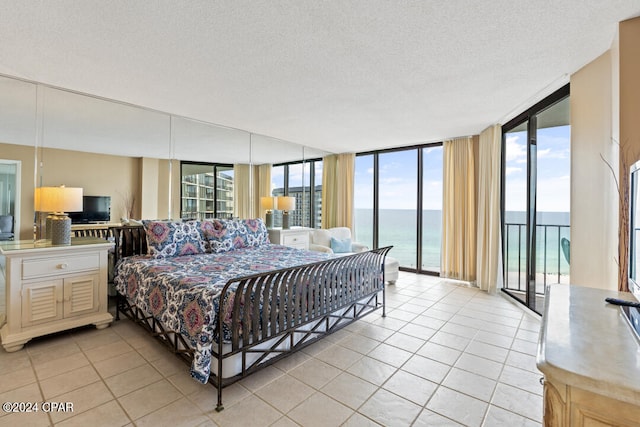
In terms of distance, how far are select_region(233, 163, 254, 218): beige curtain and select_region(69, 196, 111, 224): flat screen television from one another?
1.68 meters

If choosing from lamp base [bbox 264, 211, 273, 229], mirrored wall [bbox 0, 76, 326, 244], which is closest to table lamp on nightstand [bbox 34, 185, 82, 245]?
mirrored wall [bbox 0, 76, 326, 244]

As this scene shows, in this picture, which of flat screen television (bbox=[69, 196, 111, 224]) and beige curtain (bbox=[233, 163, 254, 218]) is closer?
flat screen television (bbox=[69, 196, 111, 224])

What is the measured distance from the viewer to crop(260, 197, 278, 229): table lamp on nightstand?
4961mm

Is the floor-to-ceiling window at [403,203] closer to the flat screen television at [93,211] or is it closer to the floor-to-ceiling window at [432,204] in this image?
the floor-to-ceiling window at [432,204]

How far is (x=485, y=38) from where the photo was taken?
1.98 m

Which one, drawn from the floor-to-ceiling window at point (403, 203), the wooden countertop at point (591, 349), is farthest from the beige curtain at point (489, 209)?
the wooden countertop at point (591, 349)

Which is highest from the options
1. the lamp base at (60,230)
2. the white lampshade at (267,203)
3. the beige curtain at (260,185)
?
the beige curtain at (260,185)

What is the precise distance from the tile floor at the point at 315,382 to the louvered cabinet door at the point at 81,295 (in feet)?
0.79

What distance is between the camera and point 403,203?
575 centimetres

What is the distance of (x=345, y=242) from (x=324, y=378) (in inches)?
125

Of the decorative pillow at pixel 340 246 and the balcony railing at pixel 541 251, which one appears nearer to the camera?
the balcony railing at pixel 541 251

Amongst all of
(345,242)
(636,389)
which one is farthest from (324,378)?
(345,242)

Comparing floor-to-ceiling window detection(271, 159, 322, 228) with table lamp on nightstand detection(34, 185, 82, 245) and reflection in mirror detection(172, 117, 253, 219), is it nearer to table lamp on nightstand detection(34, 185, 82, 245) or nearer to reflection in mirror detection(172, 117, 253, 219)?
reflection in mirror detection(172, 117, 253, 219)

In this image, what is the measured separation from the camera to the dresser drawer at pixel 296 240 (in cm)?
488
